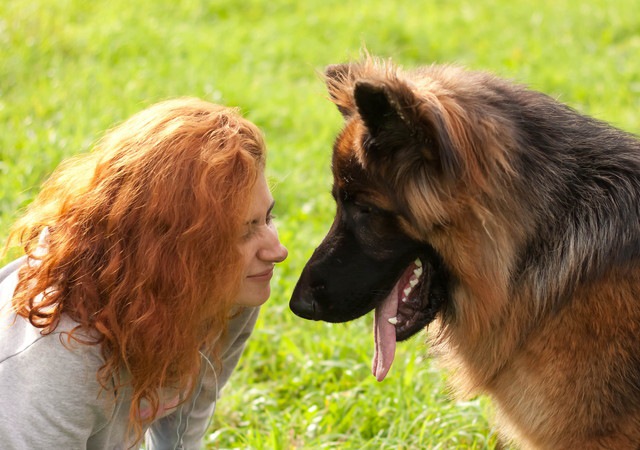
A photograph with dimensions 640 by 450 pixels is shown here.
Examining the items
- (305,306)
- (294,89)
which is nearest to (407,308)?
(305,306)

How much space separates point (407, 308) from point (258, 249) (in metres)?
0.62

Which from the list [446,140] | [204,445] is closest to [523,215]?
[446,140]

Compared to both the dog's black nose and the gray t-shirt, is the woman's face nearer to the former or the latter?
A: the dog's black nose

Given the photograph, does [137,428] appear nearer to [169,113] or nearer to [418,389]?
[169,113]

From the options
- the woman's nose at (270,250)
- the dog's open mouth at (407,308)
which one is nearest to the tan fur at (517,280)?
the dog's open mouth at (407,308)

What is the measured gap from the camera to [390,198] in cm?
283

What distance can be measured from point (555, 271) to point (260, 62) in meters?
6.06

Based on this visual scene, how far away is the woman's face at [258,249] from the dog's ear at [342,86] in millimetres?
424

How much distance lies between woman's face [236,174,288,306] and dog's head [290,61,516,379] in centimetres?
15

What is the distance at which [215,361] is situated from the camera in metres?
3.39

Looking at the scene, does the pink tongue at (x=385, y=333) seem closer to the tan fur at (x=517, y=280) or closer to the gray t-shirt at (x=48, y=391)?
the tan fur at (x=517, y=280)

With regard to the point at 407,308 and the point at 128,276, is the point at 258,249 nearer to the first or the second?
the point at 128,276

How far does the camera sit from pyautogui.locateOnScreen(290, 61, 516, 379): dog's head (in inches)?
101

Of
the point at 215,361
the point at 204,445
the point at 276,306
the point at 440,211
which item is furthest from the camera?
the point at 276,306
